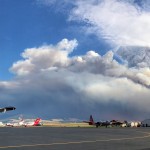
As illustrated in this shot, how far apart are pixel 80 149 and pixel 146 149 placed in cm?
671

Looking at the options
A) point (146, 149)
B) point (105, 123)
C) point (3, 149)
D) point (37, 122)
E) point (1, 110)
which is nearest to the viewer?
Answer: point (3, 149)

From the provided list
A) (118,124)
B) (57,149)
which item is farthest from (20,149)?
(118,124)

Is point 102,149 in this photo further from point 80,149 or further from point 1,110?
point 1,110

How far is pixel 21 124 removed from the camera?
183m

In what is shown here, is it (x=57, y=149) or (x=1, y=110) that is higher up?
(x=1, y=110)

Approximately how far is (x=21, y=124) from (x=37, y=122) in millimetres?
11005

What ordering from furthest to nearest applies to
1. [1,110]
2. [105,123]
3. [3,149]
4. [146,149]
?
[105,123], [1,110], [146,149], [3,149]

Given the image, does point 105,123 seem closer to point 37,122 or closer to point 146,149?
point 37,122

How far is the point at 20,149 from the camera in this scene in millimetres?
32094

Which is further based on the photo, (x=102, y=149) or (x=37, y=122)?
(x=37, y=122)

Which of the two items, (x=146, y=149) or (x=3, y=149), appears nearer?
(x=3, y=149)

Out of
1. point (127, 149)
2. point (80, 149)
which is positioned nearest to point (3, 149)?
point (80, 149)

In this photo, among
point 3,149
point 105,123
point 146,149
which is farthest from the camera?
point 105,123

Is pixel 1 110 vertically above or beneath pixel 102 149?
above
